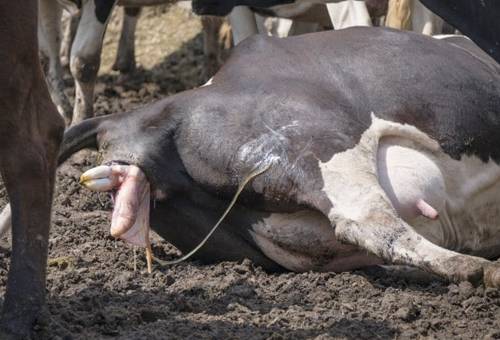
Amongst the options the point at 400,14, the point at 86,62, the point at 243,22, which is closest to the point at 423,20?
the point at 400,14

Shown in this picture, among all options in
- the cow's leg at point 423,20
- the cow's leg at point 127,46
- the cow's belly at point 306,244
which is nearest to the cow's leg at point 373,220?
the cow's belly at point 306,244

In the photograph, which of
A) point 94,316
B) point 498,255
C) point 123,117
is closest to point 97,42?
point 123,117

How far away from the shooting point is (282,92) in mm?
6332

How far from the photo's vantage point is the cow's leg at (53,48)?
11102mm

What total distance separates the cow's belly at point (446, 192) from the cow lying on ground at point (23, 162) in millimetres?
1755

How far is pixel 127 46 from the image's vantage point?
13922 millimetres

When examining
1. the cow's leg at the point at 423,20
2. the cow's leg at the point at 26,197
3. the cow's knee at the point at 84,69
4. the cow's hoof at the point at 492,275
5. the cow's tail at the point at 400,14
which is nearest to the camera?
the cow's leg at the point at 26,197

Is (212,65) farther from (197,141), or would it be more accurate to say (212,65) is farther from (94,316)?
(94,316)

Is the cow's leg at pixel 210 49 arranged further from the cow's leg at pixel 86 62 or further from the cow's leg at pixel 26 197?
the cow's leg at pixel 26 197

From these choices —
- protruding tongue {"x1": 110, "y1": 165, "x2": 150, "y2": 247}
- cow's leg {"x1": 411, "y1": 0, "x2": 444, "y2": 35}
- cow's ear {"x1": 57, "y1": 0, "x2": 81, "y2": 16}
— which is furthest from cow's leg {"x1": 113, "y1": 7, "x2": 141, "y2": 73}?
protruding tongue {"x1": 110, "y1": 165, "x2": 150, "y2": 247}

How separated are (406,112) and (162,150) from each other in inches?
48.3

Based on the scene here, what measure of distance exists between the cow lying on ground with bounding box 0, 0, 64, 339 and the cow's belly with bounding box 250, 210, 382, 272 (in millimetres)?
1329

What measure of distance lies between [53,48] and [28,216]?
675 cm

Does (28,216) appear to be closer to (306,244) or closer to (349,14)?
(306,244)
